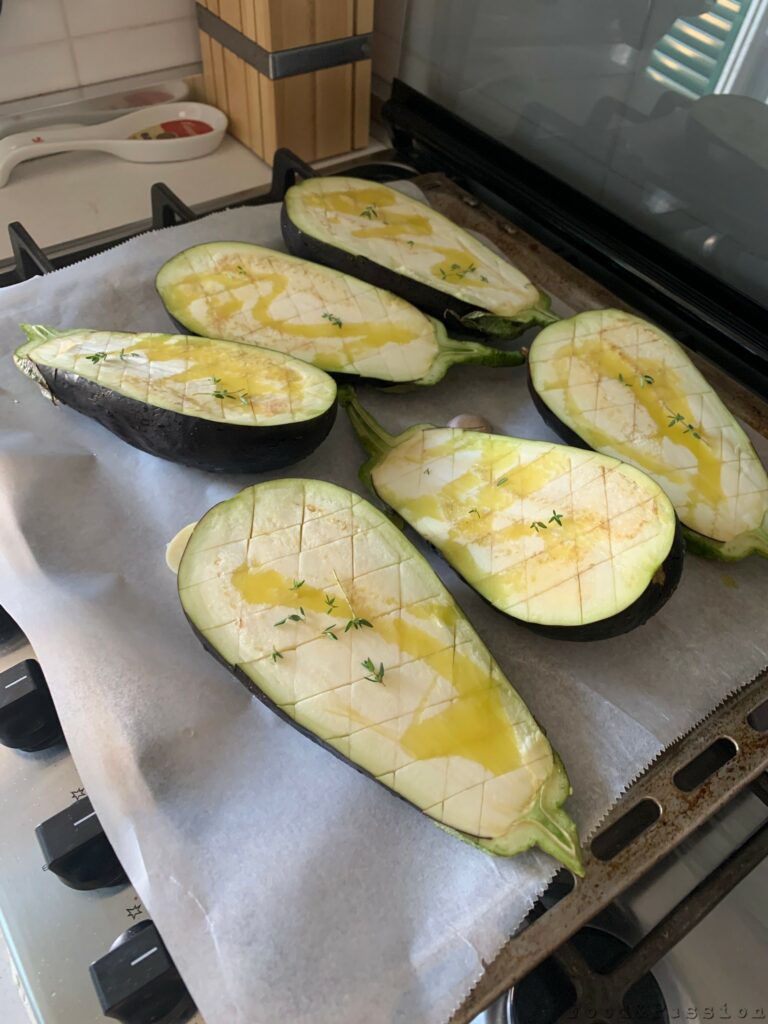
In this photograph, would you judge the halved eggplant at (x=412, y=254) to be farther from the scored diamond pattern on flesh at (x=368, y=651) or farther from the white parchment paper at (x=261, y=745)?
the scored diamond pattern on flesh at (x=368, y=651)

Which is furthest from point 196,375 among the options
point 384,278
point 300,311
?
point 384,278

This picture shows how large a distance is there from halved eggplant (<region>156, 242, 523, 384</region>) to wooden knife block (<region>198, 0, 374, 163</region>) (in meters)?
0.36

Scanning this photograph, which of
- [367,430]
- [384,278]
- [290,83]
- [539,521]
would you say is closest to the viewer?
Result: [539,521]

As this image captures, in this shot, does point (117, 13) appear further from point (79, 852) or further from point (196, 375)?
point (79, 852)

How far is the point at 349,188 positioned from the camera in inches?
41.1

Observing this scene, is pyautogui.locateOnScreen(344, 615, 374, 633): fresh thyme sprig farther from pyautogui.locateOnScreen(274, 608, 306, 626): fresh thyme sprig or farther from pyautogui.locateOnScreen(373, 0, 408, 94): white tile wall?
pyautogui.locateOnScreen(373, 0, 408, 94): white tile wall

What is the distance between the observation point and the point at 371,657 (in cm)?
64

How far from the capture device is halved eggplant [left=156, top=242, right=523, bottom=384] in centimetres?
88

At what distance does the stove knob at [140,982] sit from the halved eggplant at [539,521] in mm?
369

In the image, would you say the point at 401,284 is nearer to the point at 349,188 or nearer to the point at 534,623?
the point at 349,188

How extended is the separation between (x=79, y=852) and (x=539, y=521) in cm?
46

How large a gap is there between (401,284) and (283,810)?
62cm

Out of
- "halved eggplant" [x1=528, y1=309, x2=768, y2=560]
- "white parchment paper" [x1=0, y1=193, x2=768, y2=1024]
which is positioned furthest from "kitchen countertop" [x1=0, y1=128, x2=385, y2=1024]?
"halved eggplant" [x1=528, y1=309, x2=768, y2=560]

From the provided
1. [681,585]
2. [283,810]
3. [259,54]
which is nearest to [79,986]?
[283,810]
